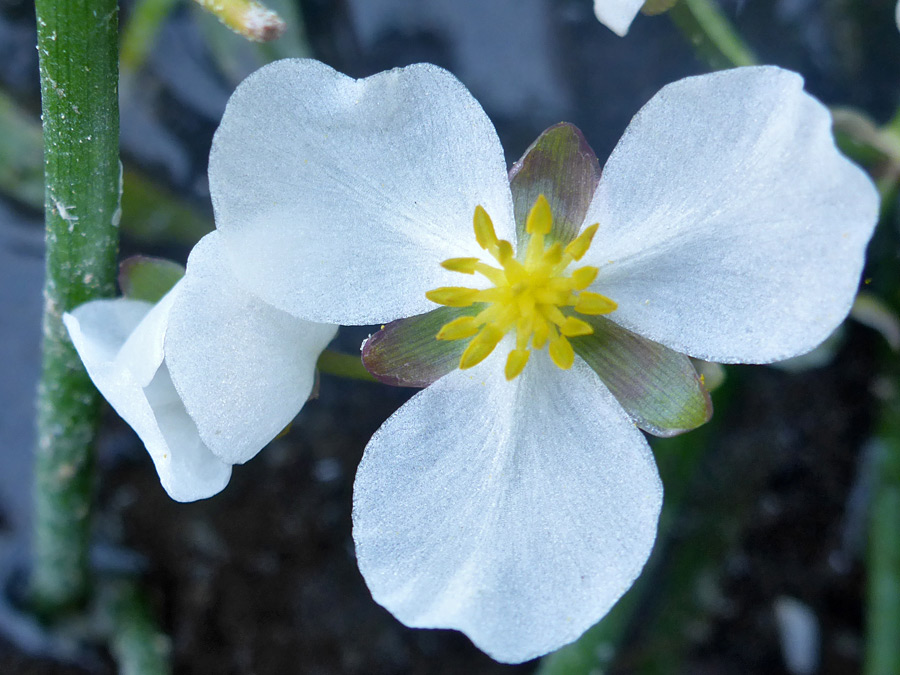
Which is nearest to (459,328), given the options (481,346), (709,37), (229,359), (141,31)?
(481,346)

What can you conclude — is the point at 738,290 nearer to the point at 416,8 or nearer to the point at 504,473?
the point at 504,473

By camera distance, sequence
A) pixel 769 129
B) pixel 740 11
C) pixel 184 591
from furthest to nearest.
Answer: pixel 184 591
pixel 740 11
pixel 769 129

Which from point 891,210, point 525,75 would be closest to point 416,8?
point 525,75

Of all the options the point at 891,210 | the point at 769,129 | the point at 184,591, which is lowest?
the point at 184,591

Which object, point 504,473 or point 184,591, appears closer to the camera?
point 504,473

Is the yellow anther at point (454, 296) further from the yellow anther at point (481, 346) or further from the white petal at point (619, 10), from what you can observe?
the white petal at point (619, 10)

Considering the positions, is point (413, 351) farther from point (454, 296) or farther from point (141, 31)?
point (141, 31)
